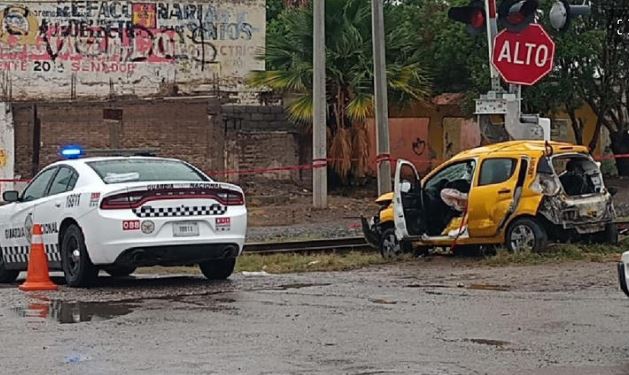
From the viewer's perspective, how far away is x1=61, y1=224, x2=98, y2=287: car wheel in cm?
1219

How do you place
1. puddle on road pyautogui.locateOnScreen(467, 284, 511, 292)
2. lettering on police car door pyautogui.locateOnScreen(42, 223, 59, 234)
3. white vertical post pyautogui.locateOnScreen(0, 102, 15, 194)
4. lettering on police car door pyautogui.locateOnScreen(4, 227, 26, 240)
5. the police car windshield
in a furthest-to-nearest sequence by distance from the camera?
1. white vertical post pyautogui.locateOnScreen(0, 102, 15, 194)
2. lettering on police car door pyautogui.locateOnScreen(4, 227, 26, 240)
3. lettering on police car door pyautogui.locateOnScreen(42, 223, 59, 234)
4. the police car windshield
5. puddle on road pyautogui.locateOnScreen(467, 284, 511, 292)

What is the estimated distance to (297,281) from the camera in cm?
1314

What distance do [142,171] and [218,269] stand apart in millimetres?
1549

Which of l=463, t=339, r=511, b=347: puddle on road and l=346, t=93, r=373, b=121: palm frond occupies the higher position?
l=346, t=93, r=373, b=121: palm frond

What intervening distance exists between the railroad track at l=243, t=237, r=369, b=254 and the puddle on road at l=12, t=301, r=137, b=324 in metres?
7.28

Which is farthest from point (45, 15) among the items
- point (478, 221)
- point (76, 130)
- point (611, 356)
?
point (611, 356)

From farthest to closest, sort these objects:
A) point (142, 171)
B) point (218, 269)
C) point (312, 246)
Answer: point (312, 246) → point (218, 269) → point (142, 171)

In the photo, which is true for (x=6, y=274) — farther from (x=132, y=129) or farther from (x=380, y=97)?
(x=132, y=129)

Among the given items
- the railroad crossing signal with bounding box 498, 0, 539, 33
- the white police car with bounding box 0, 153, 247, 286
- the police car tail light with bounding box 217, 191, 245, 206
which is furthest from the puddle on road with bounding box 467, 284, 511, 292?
the railroad crossing signal with bounding box 498, 0, 539, 33

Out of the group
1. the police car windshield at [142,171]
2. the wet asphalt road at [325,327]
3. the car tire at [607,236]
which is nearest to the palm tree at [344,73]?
the car tire at [607,236]

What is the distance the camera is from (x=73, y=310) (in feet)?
34.9

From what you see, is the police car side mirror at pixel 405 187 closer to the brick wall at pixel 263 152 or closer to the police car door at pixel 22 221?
the police car door at pixel 22 221

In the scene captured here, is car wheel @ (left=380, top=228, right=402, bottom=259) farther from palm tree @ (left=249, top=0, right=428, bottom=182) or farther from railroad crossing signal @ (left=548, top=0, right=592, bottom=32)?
palm tree @ (left=249, top=0, right=428, bottom=182)

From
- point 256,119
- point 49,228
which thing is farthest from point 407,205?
point 256,119
